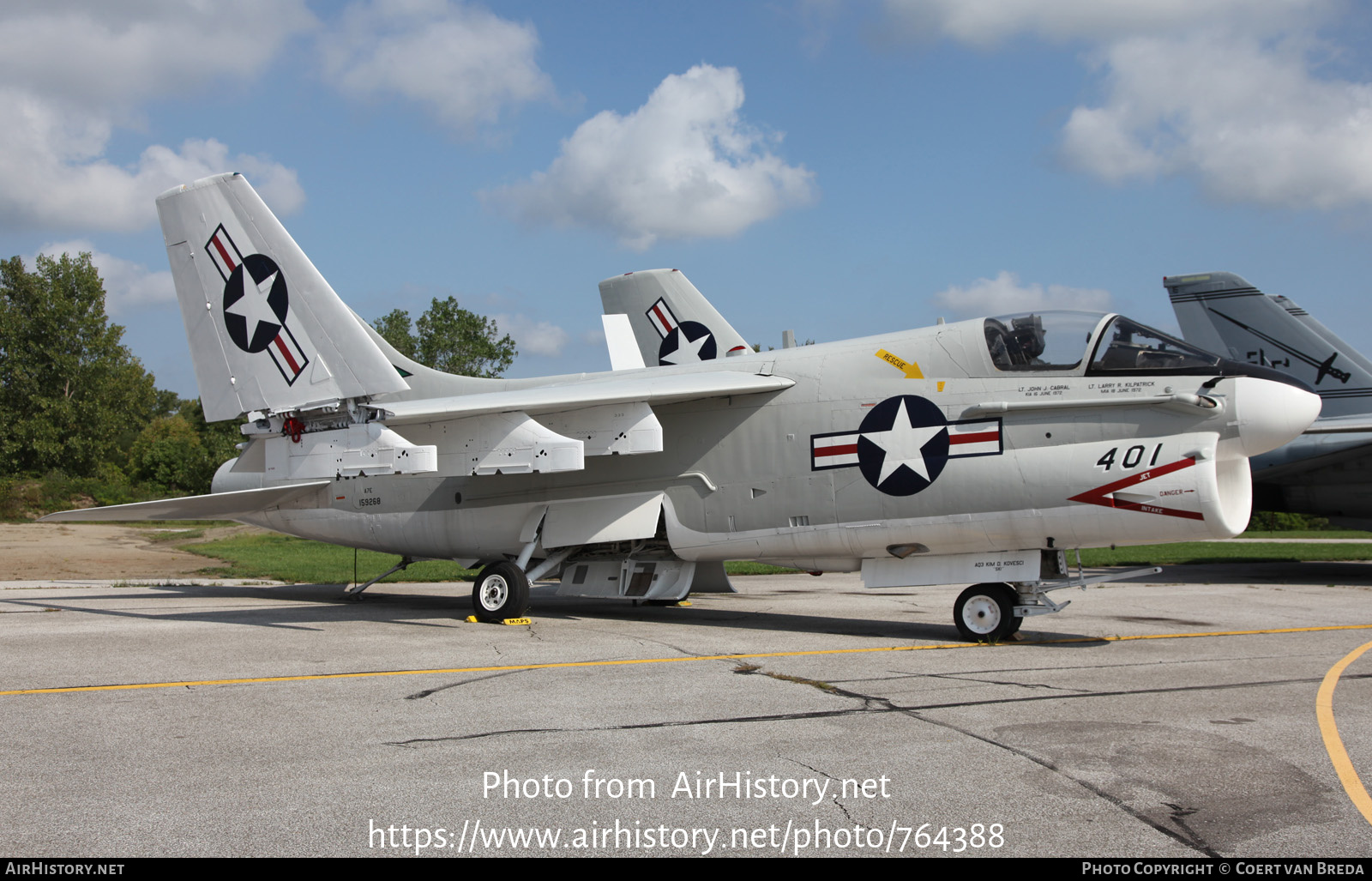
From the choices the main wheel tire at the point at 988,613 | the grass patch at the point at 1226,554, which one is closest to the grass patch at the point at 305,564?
the main wheel tire at the point at 988,613

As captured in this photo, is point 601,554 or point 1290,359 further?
point 1290,359

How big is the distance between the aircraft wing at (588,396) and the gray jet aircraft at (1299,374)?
13925mm

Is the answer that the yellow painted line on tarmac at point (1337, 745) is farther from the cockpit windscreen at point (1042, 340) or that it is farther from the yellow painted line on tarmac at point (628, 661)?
the cockpit windscreen at point (1042, 340)

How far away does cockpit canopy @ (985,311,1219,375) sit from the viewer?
30.3 feet

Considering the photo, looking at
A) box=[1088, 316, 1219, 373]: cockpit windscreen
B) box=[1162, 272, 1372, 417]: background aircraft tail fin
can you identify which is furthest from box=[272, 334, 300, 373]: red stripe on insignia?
box=[1162, 272, 1372, 417]: background aircraft tail fin

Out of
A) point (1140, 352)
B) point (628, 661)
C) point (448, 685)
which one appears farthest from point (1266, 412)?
point (448, 685)

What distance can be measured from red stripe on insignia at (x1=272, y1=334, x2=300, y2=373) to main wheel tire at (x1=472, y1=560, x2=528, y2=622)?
3.40 meters

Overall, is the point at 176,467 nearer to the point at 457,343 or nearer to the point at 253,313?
the point at 457,343

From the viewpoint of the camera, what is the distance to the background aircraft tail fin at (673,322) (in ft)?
59.6

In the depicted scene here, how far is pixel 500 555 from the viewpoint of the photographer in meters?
13.0

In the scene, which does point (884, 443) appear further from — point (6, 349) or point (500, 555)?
point (6, 349)

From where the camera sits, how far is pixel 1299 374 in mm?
21531
